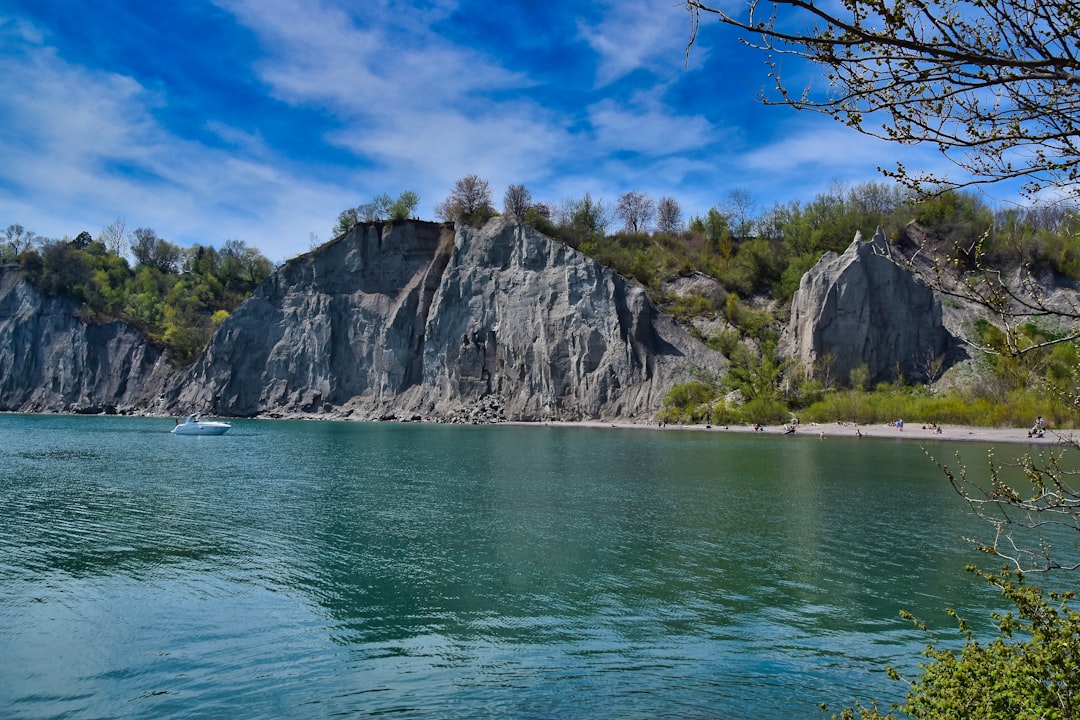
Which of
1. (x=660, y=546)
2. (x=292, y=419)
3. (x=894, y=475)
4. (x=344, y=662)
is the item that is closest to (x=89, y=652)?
(x=344, y=662)

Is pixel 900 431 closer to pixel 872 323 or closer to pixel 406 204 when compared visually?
pixel 872 323

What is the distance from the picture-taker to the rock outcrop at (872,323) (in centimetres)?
6869

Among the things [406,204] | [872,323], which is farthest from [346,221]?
[872,323]

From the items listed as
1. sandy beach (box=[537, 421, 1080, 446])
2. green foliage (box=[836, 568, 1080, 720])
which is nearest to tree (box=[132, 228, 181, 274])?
sandy beach (box=[537, 421, 1080, 446])

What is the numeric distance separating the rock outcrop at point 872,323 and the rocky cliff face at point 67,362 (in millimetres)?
80947

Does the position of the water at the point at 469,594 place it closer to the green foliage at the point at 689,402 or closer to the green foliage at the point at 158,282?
the green foliage at the point at 689,402

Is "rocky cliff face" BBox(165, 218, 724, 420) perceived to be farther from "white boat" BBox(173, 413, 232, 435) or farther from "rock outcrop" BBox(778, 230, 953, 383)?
"white boat" BBox(173, 413, 232, 435)

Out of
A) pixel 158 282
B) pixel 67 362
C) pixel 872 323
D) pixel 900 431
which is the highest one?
pixel 158 282

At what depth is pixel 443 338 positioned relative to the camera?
84.7 metres

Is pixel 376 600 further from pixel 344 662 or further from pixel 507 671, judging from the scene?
pixel 507 671

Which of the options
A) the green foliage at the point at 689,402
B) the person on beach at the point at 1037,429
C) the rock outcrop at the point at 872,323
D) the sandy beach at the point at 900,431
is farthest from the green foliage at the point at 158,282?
the person on beach at the point at 1037,429

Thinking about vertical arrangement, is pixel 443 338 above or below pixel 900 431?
above

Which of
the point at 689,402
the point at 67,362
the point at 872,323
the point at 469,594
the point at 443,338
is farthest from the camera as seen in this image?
the point at 67,362

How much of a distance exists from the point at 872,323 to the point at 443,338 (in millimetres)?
45300
